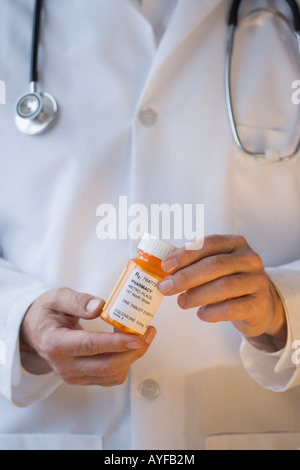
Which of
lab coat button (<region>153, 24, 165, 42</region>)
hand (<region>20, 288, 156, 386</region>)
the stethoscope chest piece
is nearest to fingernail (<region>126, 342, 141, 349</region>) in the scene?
hand (<region>20, 288, 156, 386</region>)

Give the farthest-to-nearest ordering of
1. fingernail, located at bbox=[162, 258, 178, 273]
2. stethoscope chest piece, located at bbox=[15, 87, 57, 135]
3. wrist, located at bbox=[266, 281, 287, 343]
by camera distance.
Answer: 1. stethoscope chest piece, located at bbox=[15, 87, 57, 135]
2. wrist, located at bbox=[266, 281, 287, 343]
3. fingernail, located at bbox=[162, 258, 178, 273]

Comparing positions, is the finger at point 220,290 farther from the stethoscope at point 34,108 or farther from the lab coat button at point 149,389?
the stethoscope at point 34,108

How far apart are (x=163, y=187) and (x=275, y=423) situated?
49cm

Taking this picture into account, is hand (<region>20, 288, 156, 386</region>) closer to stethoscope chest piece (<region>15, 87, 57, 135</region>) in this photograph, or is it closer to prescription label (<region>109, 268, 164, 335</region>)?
prescription label (<region>109, 268, 164, 335</region>)

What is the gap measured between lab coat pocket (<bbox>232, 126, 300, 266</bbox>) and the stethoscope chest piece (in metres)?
0.35

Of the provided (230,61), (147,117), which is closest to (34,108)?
(147,117)

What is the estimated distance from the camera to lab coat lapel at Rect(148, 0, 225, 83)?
839mm

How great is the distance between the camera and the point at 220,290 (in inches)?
26.1

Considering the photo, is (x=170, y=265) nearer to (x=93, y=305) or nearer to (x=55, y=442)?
(x=93, y=305)

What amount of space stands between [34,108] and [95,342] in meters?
0.45

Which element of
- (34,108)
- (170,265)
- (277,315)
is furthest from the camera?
(34,108)

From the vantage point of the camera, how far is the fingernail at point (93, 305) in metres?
0.67

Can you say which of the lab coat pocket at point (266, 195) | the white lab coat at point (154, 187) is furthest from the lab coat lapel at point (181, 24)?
the lab coat pocket at point (266, 195)

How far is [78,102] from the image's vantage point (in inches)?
34.8
